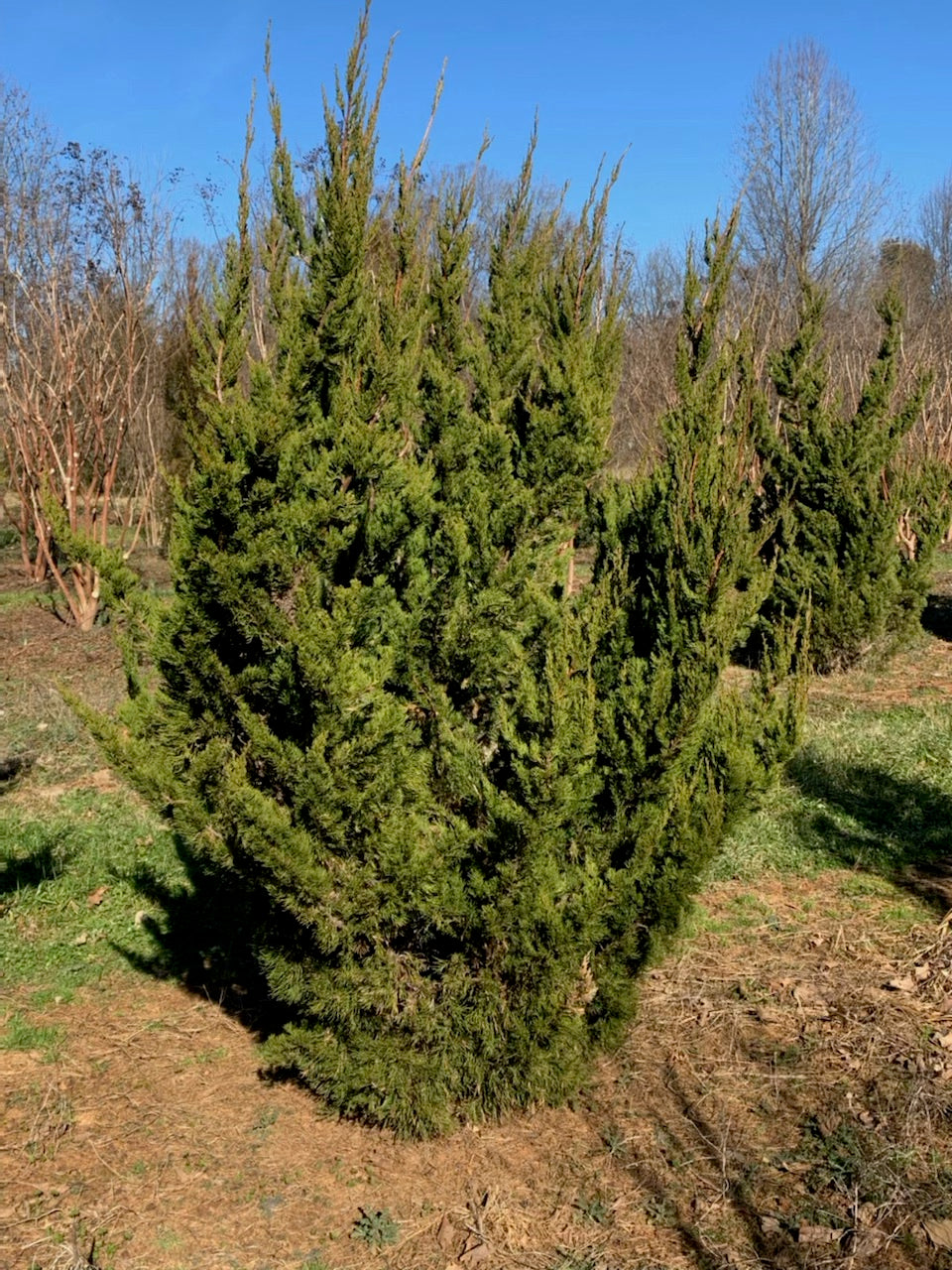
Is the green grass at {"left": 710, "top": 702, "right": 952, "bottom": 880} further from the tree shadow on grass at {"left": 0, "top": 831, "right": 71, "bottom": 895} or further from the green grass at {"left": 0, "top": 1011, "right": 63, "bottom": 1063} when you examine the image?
the tree shadow on grass at {"left": 0, "top": 831, "right": 71, "bottom": 895}

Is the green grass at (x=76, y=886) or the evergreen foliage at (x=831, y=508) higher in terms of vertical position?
the evergreen foliage at (x=831, y=508)

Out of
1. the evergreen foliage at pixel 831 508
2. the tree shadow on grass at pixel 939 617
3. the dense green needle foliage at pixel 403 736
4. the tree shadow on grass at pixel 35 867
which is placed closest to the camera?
the dense green needle foliage at pixel 403 736

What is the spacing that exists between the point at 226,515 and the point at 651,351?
12.8 m

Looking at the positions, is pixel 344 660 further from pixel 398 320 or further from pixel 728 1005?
pixel 398 320

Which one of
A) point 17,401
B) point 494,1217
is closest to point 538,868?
point 494,1217

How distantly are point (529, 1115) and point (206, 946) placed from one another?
179 centimetres

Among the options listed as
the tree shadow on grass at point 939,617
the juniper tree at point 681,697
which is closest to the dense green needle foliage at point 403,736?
the juniper tree at point 681,697

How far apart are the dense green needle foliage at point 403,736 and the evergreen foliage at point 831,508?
17.5ft

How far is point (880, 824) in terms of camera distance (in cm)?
585

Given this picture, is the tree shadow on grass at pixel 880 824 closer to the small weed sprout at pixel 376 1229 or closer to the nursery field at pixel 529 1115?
the nursery field at pixel 529 1115

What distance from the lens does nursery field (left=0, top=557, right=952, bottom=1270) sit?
2.85 m

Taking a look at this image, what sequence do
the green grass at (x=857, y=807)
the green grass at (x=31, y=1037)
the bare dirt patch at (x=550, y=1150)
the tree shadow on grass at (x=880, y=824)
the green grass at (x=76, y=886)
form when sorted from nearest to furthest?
the bare dirt patch at (x=550, y=1150), the green grass at (x=31, y=1037), the green grass at (x=76, y=886), the tree shadow on grass at (x=880, y=824), the green grass at (x=857, y=807)

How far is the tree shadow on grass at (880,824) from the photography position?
17.1 ft

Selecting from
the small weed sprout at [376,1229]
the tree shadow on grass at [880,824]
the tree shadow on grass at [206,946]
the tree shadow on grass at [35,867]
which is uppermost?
the tree shadow on grass at [880,824]
